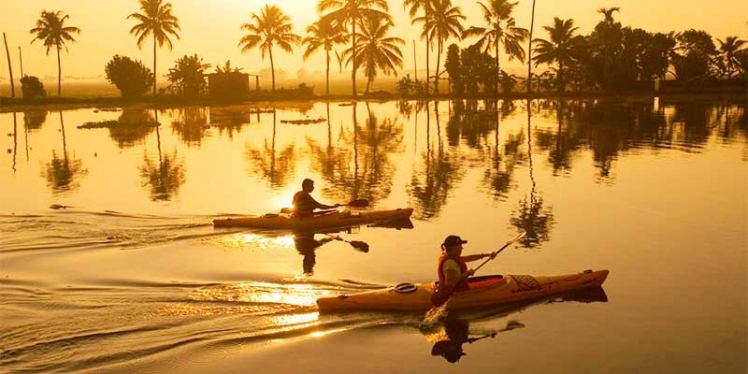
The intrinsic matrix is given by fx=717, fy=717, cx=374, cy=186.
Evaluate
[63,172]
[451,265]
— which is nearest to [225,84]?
[63,172]

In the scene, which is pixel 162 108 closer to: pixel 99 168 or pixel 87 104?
pixel 87 104

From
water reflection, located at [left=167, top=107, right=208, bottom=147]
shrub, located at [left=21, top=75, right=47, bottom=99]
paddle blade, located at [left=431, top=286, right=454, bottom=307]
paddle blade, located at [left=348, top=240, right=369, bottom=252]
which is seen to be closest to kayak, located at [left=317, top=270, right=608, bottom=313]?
paddle blade, located at [left=431, top=286, right=454, bottom=307]

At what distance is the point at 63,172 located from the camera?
2542 cm

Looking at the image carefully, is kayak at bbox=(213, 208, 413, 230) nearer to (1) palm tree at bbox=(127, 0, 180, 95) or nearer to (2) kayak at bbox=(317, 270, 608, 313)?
(2) kayak at bbox=(317, 270, 608, 313)

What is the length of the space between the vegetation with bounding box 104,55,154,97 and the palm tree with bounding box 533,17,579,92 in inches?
1459

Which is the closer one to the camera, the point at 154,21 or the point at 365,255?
the point at 365,255

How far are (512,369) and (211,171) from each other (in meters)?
17.8

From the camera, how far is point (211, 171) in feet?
83.4

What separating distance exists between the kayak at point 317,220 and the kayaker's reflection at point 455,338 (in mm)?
6143

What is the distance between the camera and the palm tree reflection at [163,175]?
69.3ft

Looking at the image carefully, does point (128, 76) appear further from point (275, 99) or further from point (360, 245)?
point (360, 245)

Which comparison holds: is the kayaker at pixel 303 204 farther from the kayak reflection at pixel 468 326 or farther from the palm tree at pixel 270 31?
the palm tree at pixel 270 31

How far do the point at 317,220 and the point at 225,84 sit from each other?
5265cm

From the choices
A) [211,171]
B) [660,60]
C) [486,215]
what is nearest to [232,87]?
[660,60]
